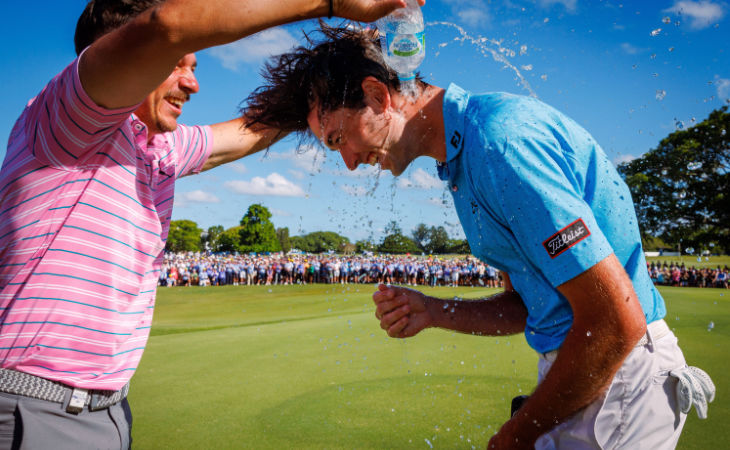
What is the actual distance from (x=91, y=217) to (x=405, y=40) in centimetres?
157

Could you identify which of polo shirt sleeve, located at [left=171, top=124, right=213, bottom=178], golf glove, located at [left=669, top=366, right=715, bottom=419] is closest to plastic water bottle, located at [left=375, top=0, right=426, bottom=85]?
polo shirt sleeve, located at [left=171, top=124, right=213, bottom=178]

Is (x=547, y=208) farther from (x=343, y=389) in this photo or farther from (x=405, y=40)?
(x=343, y=389)

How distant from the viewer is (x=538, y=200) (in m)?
1.48

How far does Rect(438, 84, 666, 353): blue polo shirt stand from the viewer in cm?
147

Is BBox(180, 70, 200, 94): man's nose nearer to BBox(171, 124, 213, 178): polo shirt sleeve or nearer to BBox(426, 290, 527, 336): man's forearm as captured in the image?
BBox(171, 124, 213, 178): polo shirt sleeve

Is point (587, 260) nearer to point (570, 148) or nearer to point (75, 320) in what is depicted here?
point (570, 148)

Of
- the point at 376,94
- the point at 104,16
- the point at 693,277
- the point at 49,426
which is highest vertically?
the point at 104,16

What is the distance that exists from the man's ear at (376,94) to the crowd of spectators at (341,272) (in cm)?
2856

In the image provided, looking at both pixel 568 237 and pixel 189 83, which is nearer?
pixel 568 237

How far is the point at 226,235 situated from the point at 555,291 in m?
113

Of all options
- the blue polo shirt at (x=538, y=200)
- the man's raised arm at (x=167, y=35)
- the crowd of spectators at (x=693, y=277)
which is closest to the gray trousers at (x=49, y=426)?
the man's raised arm at (x=167, y=35)

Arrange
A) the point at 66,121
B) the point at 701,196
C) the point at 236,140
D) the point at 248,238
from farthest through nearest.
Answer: the point at 248,238 < the point at 701,196 < the point at 236,140 < the point at 66,121

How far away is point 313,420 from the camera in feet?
→ 13.8

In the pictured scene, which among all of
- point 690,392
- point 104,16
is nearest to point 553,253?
point 690,392
